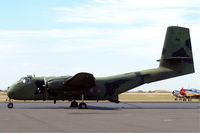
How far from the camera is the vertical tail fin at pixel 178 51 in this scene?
1441 inches

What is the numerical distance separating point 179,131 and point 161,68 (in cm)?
2125

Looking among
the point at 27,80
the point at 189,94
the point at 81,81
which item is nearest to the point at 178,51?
the point at 81,81

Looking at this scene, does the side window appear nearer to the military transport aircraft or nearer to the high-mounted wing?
the military transport aircraft

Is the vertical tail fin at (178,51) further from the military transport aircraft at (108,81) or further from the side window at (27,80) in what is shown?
the side window at (27,80)

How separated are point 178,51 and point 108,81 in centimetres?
674

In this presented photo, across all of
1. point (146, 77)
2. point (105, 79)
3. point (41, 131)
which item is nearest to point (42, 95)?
point (105, 79)

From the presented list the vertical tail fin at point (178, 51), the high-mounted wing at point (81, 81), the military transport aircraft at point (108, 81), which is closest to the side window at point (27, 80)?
the military transport aircraft at point (108, 81)

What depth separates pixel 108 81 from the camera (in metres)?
36.3

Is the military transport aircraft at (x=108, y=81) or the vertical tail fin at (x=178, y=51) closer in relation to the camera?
the military transport aircraft at (x=108, y=81)

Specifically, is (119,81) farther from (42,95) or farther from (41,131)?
(41,131)

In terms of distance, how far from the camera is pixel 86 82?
114ft

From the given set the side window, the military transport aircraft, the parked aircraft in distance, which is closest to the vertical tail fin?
the military transport aircraft

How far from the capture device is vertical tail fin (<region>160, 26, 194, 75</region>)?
3659cm

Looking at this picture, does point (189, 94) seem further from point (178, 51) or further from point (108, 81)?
point (108, 81)
